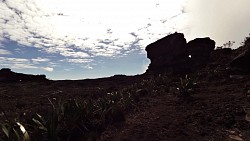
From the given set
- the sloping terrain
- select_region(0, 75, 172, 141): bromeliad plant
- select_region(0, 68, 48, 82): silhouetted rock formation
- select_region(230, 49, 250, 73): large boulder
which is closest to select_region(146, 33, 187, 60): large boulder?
select_region(0, 68, 48, 82): silhouetted rock formation

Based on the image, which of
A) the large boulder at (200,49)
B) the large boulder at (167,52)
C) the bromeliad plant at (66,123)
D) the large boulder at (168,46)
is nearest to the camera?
the bromeliad plant at (66,123)

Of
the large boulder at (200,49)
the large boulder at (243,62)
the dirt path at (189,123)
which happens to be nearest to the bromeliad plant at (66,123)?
the dirt path at (189,123)

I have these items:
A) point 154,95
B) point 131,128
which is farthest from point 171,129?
point 154,95

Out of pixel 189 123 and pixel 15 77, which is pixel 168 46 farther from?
pixel 189 123

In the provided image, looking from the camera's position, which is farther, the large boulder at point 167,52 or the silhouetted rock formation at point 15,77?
the large boulder at point 167,52

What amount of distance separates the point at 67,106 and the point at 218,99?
592 cm

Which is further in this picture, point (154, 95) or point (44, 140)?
point (154, 95)

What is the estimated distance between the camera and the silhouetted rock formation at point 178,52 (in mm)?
40781

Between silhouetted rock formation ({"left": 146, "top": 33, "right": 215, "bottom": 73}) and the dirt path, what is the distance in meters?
30.1

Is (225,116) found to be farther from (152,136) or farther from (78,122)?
(78,122)

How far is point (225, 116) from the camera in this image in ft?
25.8

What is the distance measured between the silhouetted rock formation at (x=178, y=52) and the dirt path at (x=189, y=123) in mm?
30074

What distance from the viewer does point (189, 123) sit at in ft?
24.9

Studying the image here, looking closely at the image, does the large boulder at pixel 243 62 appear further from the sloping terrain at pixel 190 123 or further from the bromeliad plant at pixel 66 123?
the bromeliad plant at pixel 66 123
